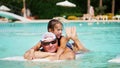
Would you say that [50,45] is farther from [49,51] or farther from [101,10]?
[101,10]

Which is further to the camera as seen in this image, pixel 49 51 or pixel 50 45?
pixel 49 51

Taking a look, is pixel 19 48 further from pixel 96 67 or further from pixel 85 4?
pixel 85 4

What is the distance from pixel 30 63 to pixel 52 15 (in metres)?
23.0

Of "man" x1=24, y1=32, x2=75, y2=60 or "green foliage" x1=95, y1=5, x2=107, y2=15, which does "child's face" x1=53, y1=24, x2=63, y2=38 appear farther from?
"green foliage" x1=95, y1=5, x2=107, y2=15

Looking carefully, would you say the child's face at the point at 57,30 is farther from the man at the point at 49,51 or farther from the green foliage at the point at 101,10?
the green foliage at the point at 101,10

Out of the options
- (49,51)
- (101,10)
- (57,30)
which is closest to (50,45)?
(49,51)

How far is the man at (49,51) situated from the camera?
8672mm

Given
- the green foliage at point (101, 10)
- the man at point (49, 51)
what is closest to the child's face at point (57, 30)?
the man at point (49, 51)

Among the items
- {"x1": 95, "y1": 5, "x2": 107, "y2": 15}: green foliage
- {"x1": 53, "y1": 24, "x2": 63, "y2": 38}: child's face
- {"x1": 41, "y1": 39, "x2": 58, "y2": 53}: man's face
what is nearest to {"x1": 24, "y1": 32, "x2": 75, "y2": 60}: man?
{"x1": 41, "y1": 39, "x2": 58, "y2": 53}: man's face

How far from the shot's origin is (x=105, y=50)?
11.4 meters

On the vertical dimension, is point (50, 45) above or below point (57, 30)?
below

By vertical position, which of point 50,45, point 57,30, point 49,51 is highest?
point 57,30

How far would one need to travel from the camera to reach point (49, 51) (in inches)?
352

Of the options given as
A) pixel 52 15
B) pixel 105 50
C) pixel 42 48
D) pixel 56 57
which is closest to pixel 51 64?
pixel 56 57
